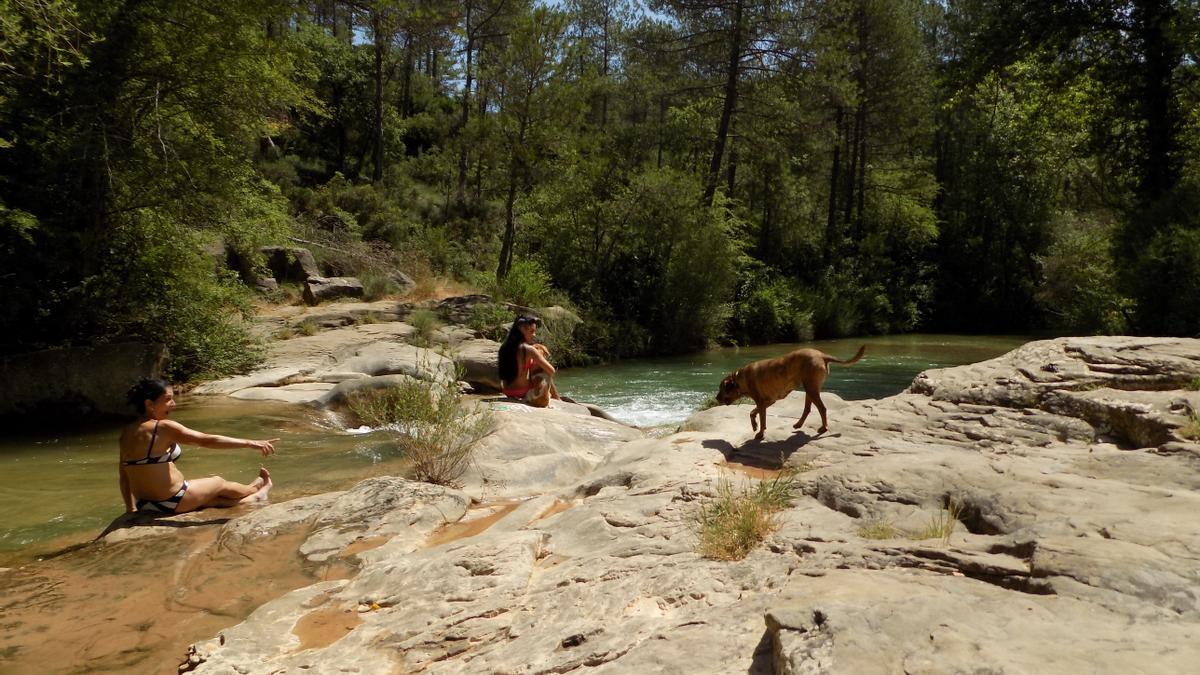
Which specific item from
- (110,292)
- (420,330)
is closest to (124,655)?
(110,292)

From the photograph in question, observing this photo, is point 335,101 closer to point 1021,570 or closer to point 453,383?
point 453,383

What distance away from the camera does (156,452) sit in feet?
20.1

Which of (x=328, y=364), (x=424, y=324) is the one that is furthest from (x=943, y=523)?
(x=424, y=324)

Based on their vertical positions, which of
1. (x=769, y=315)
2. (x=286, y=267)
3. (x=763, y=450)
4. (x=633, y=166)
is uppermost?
(x=633, y=166)

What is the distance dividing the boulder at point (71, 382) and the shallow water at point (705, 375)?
7.72 meters

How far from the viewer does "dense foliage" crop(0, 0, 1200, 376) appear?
11500mm

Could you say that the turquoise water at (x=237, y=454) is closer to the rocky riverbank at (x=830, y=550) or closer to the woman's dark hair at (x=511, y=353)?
the rocky riverbank at (x=830, y=550)

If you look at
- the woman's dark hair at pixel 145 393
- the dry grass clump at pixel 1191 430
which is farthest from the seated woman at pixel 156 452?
the dry grass clump at pixel 1191 430

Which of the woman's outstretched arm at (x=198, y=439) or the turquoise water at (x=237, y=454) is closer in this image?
the woman's outstretched arm at (x=198, y=439)

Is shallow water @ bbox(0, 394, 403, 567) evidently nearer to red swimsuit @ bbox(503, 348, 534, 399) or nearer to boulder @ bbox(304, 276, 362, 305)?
red swimsuit @ bbox(503, 348, 534, 399)

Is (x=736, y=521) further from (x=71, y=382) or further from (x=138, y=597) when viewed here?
(x=71, y=382)

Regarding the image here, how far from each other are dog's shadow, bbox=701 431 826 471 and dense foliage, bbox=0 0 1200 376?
8.08 metres

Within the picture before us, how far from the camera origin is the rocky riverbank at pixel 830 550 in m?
2.81

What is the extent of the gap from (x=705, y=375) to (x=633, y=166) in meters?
13.2
